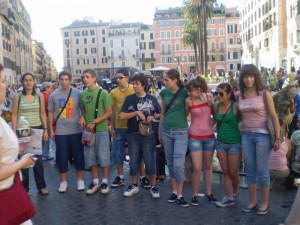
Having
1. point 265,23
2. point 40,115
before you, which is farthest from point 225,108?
point 265,23

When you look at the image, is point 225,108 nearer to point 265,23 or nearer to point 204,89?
point 204,89

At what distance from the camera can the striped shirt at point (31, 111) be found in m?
5.90

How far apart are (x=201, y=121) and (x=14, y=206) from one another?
337 centimetres

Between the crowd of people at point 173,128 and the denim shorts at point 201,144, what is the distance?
14 millimetres

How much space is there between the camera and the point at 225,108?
5262mm

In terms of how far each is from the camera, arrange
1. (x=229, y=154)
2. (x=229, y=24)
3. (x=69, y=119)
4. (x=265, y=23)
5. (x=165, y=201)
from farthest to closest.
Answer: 1. (x=229, y=24)
2. (x=265, y=23)
3. (x=69, y=119)
4. (x=165, y=201)
5. (x=229, y=154)

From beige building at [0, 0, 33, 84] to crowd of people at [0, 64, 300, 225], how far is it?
144ft

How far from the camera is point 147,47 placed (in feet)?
346

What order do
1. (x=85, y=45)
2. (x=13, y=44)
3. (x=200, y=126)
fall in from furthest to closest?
(x=85, y=45) → (x=13, y=44) → (x=200, y=126)

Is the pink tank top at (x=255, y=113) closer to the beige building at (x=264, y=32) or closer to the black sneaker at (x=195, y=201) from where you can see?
the black sneaker at (x=195, y=201)

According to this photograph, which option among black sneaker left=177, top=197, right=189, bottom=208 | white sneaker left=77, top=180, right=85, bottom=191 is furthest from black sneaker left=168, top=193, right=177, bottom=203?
white sneaker left=77, top=180, right=85, bottom=191

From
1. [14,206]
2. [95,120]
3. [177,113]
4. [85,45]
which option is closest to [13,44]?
[85,45]

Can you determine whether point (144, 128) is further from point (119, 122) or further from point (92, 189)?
point (92, 189)

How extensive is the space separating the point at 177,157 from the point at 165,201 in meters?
0.74
